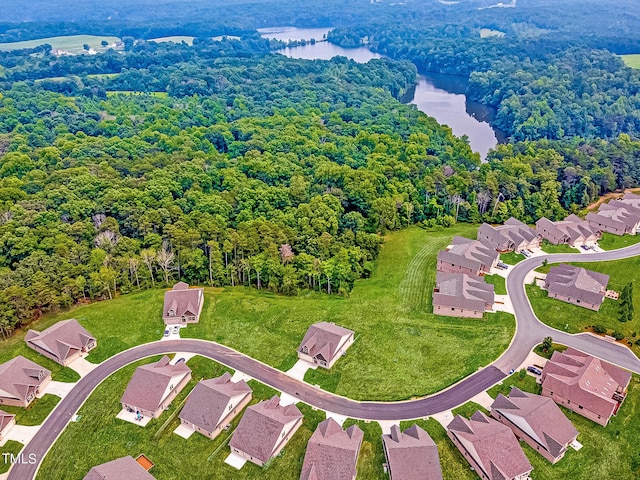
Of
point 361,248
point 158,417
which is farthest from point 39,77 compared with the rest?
point 158,417

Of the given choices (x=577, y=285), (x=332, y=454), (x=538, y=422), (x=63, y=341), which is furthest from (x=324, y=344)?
(x=577, y=285)

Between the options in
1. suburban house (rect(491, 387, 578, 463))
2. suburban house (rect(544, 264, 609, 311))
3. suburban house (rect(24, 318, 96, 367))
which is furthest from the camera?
suburban house (rect(544, 264, 609, 311))

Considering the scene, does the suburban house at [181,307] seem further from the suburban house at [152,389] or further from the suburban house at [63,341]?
the suburban house at [152,389]

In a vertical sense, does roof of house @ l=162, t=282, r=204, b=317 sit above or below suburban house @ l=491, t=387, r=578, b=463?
above

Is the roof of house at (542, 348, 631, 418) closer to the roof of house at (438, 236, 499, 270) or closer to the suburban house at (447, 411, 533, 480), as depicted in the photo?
the suburban house at (447, 411, 533, 480)

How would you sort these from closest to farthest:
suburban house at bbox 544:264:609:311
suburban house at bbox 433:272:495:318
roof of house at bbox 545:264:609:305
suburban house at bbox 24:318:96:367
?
suburban house at bbox 24:318:96:367, suburban house at bbox 433:272:495:318, suburban house at bbox 544:264:609:311, roof of house at bbox 545:264:609:305

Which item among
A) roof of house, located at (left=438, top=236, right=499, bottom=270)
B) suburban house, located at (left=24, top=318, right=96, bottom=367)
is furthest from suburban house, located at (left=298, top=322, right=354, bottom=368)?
suburban house, located at (left=24, top=318, right=96, bottom=367)
